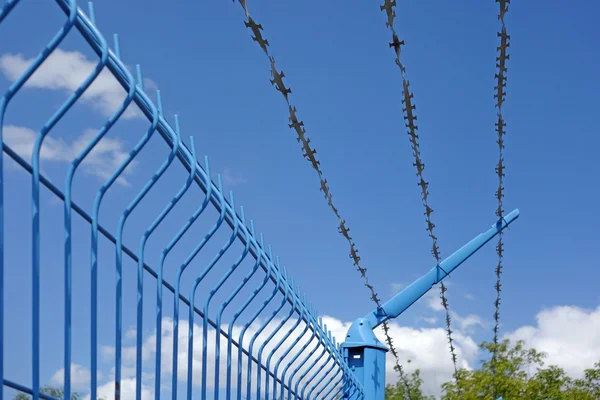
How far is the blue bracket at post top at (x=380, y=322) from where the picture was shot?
9297 millimetres

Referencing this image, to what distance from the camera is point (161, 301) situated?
3328 millimetres

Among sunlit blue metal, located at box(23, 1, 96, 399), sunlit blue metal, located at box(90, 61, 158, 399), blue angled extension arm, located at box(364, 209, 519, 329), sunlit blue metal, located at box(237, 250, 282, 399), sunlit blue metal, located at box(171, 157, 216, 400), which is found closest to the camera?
sunlit blue metal, located at box(23, 1, 96, 399)

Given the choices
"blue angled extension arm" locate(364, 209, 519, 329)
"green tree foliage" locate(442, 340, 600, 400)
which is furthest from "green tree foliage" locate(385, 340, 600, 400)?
"blue angled extension arm" locate(364, 209, 519, 329)

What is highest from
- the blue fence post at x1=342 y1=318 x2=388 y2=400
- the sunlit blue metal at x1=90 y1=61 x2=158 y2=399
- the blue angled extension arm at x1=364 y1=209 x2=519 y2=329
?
the blue angled extension arm at x1=364 y1=209 x2=519 y2=329

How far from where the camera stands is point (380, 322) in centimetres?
1056

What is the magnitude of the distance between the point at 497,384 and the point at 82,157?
36.0m

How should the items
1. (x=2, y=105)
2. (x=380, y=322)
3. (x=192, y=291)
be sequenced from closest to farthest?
(x=2, y=105)
(x=192, y=291)
(x=380, y=322)

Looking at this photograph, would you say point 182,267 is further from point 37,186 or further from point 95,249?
point 37,186

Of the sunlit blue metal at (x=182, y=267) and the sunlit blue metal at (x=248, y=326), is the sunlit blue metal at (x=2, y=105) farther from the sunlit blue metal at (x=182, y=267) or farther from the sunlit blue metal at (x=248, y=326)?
the sunlit blue metal at (x=248, y=326)

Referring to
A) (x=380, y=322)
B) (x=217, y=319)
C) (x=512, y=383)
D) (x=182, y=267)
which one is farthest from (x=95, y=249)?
(x=512, y=383)

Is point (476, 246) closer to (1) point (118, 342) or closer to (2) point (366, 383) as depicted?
(2) point (366, 383)

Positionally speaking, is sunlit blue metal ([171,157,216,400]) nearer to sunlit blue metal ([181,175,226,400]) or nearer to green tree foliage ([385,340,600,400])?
sunlit blue metal ([181,175,226,400])

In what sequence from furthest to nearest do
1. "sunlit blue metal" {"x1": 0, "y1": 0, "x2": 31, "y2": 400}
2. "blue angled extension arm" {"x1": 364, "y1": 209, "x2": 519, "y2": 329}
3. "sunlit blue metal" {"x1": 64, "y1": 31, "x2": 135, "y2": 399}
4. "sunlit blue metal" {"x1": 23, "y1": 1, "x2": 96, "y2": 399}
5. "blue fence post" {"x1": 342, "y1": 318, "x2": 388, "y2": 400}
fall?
"blue angled extension arm" {"x1": 364, "y1": 209, "x2": 519, "y2": 329} < "blue fence post" {"x1": 342, "y1": 318, "x2": 388, "y2": 400} < "sunlit blue metal" {"x1": 64, "y1": 31, "x2": 135, "y2": 399} < "sunlit blue metal" {"x1": 23, "y1": 1, "x2": 96, "y2": 399} < "sunlit blue metal" {"x1": 0, "y1": 0, "x2": 31, "y2": 400}

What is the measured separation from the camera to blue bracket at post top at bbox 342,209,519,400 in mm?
9297
